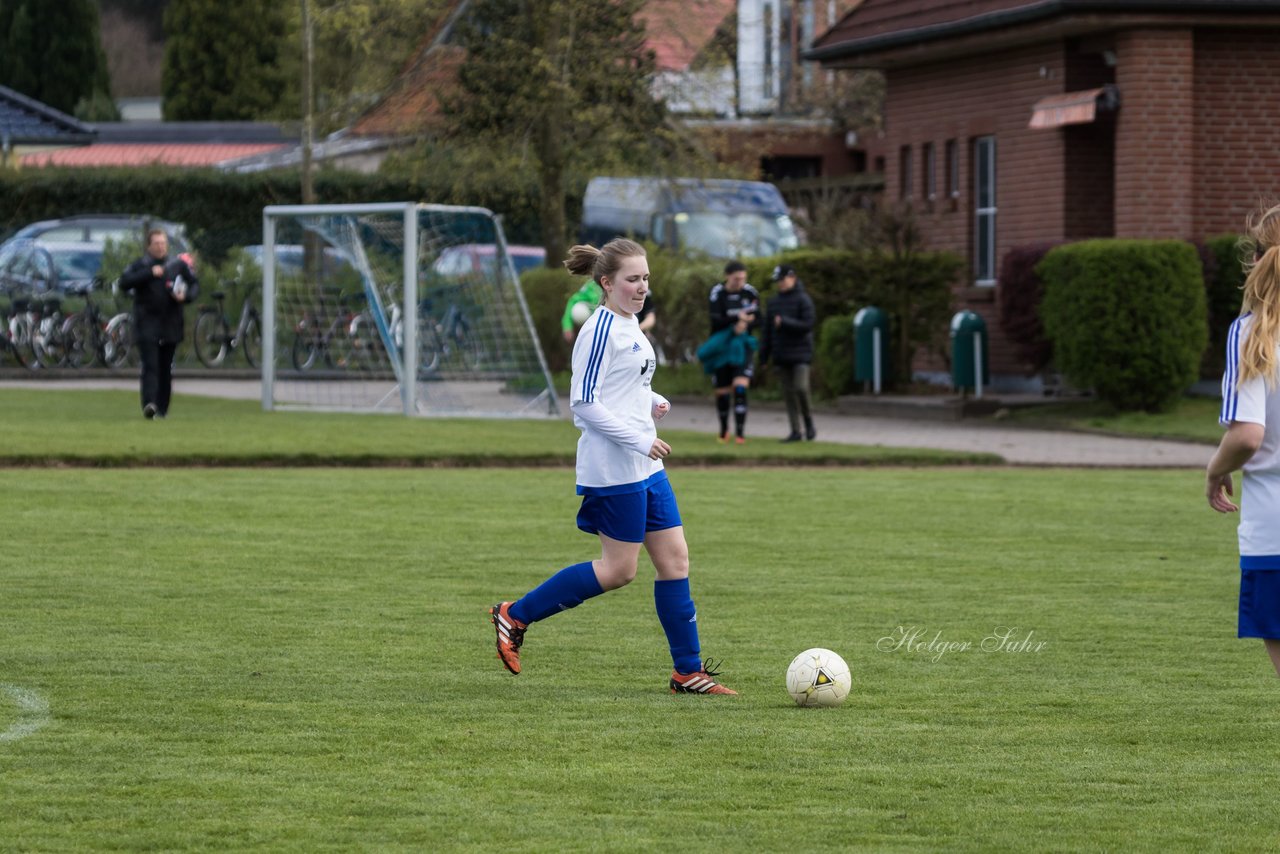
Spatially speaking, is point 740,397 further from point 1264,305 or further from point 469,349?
point 1264,305

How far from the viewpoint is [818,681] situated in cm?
750

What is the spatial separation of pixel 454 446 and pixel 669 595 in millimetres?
11706

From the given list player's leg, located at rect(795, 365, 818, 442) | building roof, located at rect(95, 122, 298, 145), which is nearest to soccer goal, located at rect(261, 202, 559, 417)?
player's leg, located at rect(795, 365, 818, 442)

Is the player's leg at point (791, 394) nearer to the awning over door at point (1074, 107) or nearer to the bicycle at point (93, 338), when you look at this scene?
the awning over door at point (1074, 107)

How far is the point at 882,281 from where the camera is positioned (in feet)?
86.4

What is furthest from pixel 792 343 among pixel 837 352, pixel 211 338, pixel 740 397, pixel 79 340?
pixel 79 340

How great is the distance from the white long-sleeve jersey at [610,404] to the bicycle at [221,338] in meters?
25.4

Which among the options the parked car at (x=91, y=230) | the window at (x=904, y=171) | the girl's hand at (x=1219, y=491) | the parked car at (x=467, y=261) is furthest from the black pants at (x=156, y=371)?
the girl's hand at (x=1219, y=491)

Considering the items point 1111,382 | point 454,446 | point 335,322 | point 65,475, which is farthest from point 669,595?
point 335,322

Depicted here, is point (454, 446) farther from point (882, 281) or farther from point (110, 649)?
point (110, 649)

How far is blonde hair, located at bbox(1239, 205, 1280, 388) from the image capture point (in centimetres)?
591

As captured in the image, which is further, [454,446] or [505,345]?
[505,345]

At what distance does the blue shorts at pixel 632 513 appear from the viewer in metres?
7.73

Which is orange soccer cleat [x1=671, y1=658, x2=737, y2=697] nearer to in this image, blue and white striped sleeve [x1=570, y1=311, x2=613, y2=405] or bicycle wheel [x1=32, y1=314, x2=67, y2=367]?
blue and white striped sleeve [x1=570, y1=311, x2=613, y2=405]
